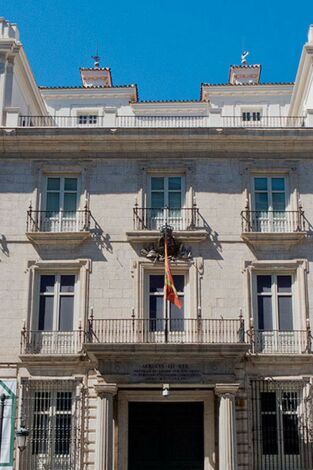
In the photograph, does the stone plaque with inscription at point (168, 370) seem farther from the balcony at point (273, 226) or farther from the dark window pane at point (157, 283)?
the balcony at point (273, 226)

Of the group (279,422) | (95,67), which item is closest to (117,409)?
(279,422)

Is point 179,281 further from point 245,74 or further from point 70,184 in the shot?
point 245,74

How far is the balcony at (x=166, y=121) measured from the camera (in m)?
27.4

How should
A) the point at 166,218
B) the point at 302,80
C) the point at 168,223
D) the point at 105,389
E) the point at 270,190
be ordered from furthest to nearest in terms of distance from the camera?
the point at 302,80 → the point at 270,190 → the point at 166,218 → the point at 168,223 → the point at 105,389

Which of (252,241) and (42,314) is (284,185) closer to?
(252,241)

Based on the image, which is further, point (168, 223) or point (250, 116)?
point (250, 116)

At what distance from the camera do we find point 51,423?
76.2ft

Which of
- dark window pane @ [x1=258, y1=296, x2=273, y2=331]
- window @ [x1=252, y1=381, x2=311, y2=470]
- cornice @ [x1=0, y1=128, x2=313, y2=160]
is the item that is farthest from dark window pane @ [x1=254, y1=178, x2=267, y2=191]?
window @ [x1=252, y1=381, x2=311, y2=470]

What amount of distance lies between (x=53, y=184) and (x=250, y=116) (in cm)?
1121

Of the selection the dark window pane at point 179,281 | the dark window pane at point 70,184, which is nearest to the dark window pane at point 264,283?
the dark window pane at point 179,281

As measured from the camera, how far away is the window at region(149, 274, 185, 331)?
24.1m

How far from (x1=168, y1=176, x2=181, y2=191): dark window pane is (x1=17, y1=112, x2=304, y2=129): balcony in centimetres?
163

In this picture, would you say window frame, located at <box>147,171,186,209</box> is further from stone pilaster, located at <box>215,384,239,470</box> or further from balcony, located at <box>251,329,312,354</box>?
stone pilaster, located at <box>215,384,239,470</box>

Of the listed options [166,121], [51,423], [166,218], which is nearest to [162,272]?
[166,218]
